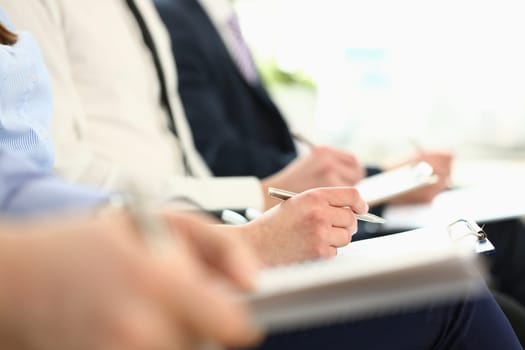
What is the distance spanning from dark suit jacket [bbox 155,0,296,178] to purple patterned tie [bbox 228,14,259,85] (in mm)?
39

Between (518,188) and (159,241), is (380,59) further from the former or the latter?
(159,241)

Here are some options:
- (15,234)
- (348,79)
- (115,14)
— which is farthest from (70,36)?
(348,79)

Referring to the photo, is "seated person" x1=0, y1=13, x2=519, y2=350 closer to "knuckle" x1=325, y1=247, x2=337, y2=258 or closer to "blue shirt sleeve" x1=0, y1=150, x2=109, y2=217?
"blue shirt sleeve" x1=0, y1=150, x2=109, y2=217

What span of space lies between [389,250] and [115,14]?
72cm

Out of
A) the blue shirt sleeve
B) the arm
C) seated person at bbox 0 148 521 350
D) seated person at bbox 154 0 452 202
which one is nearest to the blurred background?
seated person at bbox 154 0 452 202

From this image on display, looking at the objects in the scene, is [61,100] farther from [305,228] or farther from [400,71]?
[400,71]

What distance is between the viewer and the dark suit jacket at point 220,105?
4.18 feet

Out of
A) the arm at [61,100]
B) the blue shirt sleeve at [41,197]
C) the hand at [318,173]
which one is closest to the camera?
the blue shirt sleeve at [41,197]

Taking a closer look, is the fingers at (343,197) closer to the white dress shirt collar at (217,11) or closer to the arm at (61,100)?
the arm at (61,100)

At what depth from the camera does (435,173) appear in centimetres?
121

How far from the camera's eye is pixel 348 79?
2.52 metres

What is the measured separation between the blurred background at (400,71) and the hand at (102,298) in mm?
1956

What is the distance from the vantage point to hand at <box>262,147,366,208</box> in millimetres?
1096

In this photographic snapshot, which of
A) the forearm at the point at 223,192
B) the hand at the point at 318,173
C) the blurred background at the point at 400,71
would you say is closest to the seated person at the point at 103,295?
the forearm at the point at 223,192
